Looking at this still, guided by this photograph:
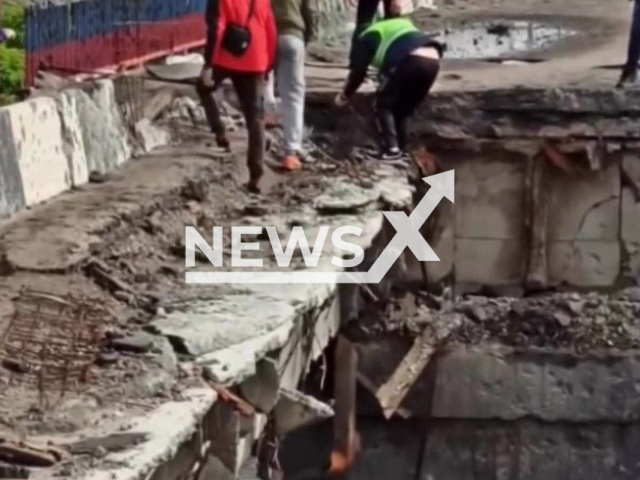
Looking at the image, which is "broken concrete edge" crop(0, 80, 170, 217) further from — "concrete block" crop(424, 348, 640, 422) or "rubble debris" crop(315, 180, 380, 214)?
"concrete block" crop(424, 348, 640, 422)

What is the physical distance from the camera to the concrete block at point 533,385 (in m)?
11.4

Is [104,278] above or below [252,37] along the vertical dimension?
below

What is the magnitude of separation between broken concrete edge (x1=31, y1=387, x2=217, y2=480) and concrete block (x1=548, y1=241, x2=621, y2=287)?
6.82 m

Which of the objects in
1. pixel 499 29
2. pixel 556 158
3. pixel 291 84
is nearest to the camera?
pixel 291 84

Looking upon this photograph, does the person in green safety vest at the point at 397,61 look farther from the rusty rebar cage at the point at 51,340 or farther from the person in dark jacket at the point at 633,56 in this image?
the rusty rebar cage at the point at 51,340

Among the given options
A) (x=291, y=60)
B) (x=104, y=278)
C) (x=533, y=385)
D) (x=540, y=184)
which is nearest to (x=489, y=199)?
(x=540, y=184)

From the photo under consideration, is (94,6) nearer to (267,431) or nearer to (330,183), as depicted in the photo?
(330,183)

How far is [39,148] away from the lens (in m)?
9.05

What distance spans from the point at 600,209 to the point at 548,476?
2273 mm

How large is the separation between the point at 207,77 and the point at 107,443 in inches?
189

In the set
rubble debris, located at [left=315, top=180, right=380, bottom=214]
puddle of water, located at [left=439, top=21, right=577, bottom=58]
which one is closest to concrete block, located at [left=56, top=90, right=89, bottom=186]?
rubble debris, located at [left=315, top=180, right=380, bottom=214]

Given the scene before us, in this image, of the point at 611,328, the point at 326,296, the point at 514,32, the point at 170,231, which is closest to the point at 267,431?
the point at 326,296

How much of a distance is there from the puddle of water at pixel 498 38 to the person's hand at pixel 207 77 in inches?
255

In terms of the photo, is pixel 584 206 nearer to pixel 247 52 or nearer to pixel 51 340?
pixel 247 52
